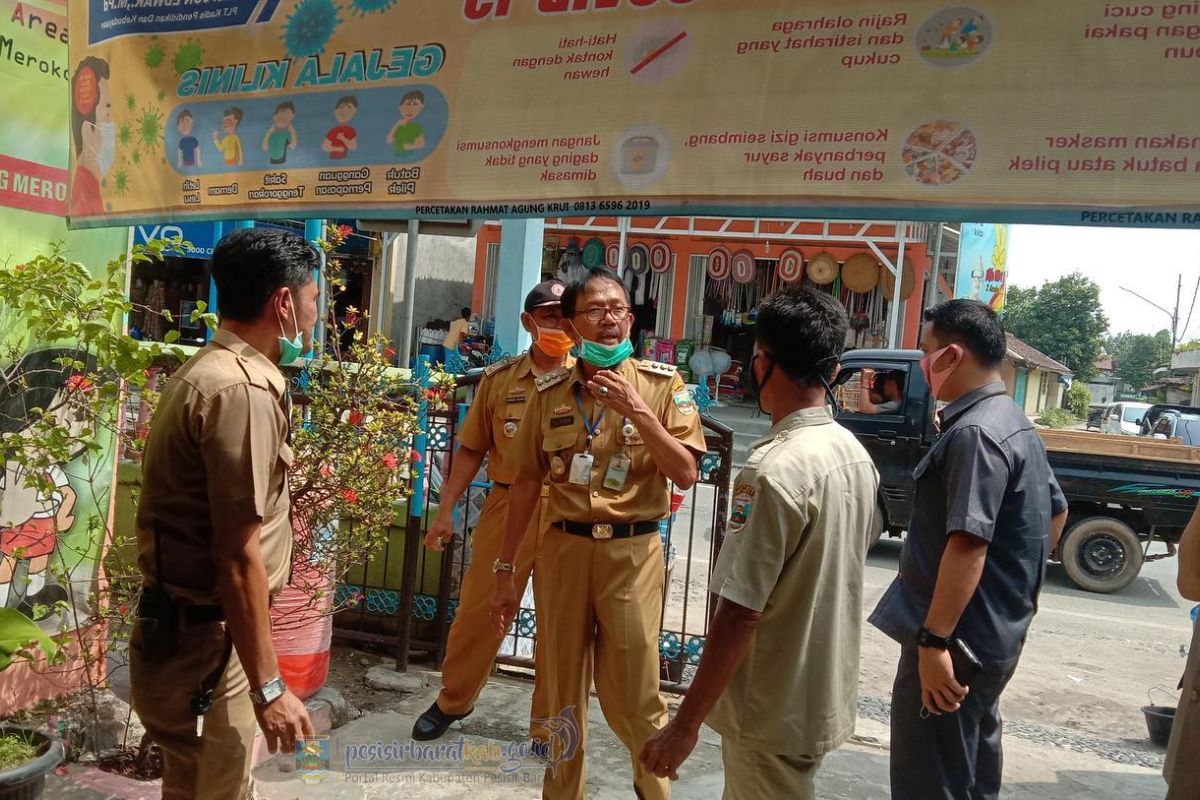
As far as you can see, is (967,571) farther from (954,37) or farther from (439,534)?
(439,534)

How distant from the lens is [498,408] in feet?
13.3

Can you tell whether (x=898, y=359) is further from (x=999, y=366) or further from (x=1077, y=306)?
(x=1077, y=306)

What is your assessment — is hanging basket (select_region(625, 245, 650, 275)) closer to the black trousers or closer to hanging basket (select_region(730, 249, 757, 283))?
hanging basket (select_region(730, 249, 757, 283))

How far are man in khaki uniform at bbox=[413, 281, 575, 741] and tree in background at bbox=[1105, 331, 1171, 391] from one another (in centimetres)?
7731

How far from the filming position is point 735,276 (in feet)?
57.0

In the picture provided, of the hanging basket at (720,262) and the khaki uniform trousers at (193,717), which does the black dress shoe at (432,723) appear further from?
the hanging basket at (720,262)

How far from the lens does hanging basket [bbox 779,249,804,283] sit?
54.3 ft

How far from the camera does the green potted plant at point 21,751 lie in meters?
2.76

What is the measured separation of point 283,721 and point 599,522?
4.29 ft

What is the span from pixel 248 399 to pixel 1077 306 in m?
57.7

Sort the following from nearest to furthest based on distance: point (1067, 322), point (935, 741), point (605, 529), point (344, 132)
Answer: point (935, 741)
point (605, 529)
point (344, 132)
point (1067, 322)

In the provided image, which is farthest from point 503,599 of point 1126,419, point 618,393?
point 1126,419

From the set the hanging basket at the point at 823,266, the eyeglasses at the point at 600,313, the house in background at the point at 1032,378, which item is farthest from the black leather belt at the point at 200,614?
the house in background at the point at 1032,378

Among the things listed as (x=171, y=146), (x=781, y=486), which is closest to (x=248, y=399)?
(x=781, y=486)
